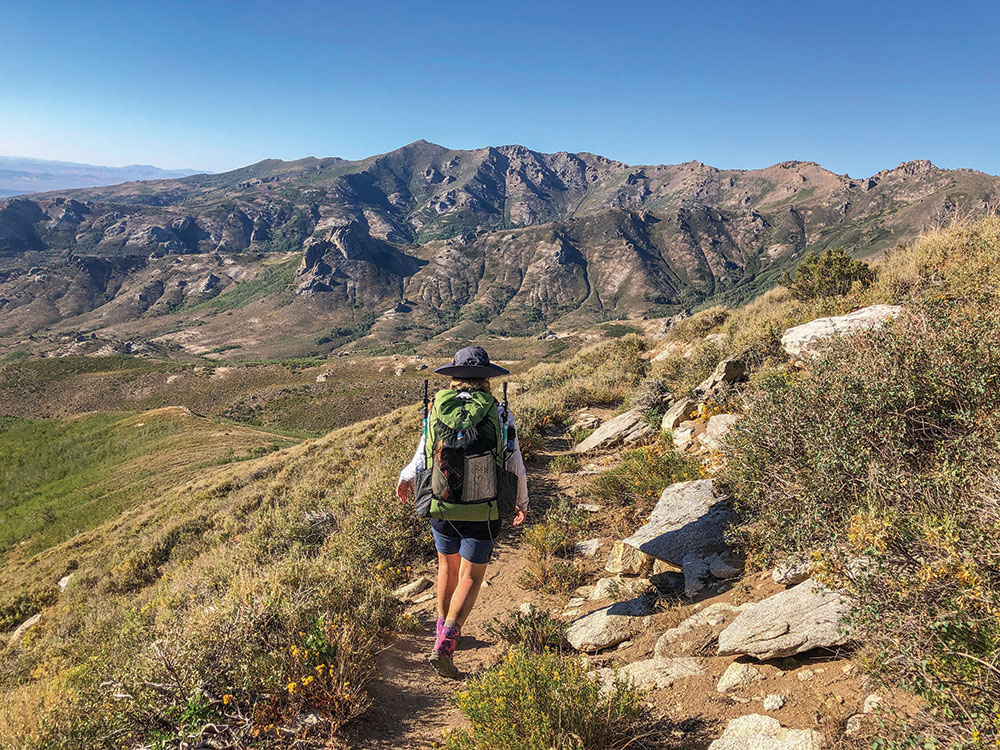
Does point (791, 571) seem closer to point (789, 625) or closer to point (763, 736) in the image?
point (789, 625)

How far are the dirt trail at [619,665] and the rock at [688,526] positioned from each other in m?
0.52

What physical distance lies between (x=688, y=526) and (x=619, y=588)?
1.00 metres

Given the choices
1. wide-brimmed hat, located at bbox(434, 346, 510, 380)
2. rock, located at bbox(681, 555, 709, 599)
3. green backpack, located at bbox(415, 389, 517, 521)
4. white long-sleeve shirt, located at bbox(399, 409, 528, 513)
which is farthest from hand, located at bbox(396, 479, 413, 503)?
rock, located at bbox(681, 555, 709, 599)

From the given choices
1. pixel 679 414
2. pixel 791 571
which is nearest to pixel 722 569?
pixel 791 571

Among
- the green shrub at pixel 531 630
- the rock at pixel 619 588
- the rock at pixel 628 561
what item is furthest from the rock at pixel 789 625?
the rock at pixel 628 561

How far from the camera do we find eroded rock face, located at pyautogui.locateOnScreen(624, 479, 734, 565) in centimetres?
516

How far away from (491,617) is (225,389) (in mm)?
85399

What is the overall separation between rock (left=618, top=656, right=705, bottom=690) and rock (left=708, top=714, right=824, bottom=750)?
653 millimetres

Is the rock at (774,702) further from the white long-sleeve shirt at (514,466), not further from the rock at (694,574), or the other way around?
the white long-sleeve shirt at (514,466)

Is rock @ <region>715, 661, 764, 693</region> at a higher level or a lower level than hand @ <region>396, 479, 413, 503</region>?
lower

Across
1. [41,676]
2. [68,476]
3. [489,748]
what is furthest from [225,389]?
[489,748]

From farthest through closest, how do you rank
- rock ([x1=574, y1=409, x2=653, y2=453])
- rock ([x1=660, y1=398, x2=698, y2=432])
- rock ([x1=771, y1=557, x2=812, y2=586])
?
1. rock ([x1=574, y1=409, x2=653, y2=453])
2. rock ([x1=660, y1=398, x2=698, y2=432])
3. rock ([x1=771, y1=557, x2=812, y2=586])

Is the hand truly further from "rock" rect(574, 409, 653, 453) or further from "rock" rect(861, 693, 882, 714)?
"rock" rect(574, 409, 653, 453)

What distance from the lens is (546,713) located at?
3.00 meters
